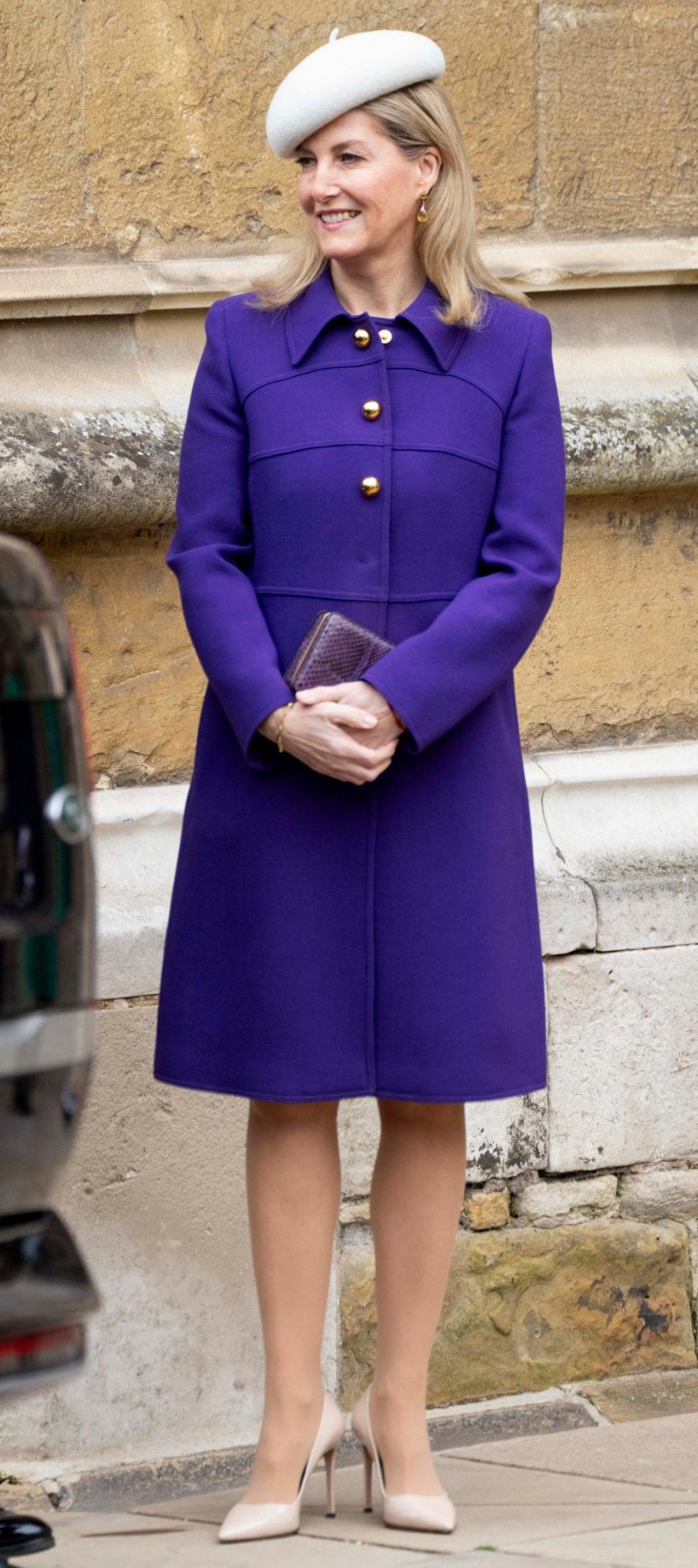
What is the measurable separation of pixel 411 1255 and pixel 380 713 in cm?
76

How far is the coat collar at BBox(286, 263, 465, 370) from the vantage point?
304 cm

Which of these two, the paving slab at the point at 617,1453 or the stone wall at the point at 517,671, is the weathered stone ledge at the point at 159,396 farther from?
the paving slab at the point at 617,1453

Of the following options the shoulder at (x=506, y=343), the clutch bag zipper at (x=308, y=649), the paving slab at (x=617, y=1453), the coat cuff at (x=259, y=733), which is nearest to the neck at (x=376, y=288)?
the shoulder at (x=506, y=343)

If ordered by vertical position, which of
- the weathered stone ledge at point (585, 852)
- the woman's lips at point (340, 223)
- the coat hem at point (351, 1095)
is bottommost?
the coat hem at point (351, 1095)

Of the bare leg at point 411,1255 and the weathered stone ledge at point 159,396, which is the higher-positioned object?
the weathered stone ledge at point 159,396

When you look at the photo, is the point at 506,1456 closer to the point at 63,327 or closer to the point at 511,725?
the point at 511,725

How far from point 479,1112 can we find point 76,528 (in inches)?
46.9

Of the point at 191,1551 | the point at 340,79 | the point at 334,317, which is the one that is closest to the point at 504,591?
the point at 334,317

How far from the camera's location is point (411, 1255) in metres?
3.10

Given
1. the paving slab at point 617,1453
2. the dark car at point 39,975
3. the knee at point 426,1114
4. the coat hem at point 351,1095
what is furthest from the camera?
the paving slab at point 617,1453

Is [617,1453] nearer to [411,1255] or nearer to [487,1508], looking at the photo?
[487,1508]

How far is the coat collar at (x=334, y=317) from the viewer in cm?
304

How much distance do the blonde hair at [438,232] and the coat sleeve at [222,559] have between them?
0.36ft

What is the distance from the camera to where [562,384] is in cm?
402
